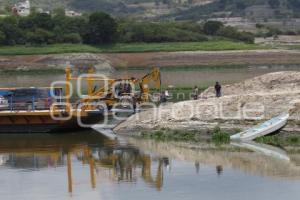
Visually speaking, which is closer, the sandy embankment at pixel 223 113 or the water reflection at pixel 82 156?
the water reflection at pixel 82 156

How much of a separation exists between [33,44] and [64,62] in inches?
545

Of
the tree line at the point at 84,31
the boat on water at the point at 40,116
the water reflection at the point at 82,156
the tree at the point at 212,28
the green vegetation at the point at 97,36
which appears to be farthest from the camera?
the tree at the point at 212,28

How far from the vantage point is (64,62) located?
102m

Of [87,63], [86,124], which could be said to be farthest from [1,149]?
[87,63]

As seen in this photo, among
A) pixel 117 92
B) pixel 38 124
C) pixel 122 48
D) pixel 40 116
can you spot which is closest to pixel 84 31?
pixel 122 48

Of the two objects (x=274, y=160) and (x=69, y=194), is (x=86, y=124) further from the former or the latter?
(x=69, y=194)

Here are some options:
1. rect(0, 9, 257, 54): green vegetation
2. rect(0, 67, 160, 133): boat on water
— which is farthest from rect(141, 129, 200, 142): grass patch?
rect(0, 9, 257, 54): green vegetation

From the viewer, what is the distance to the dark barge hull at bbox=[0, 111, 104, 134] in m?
35.9

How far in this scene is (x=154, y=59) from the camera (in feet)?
340

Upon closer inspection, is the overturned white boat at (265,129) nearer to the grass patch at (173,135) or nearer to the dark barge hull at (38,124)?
the grass patch at (173,135)

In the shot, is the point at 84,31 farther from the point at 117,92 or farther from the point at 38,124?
the point at 38,124

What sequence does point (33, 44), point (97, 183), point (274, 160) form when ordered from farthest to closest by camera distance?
point (33, 44)
point (274, 160)
point (97, 183)

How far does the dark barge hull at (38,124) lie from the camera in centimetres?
3591

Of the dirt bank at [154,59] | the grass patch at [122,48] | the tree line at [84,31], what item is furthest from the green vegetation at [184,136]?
the tree line at [84,31]
